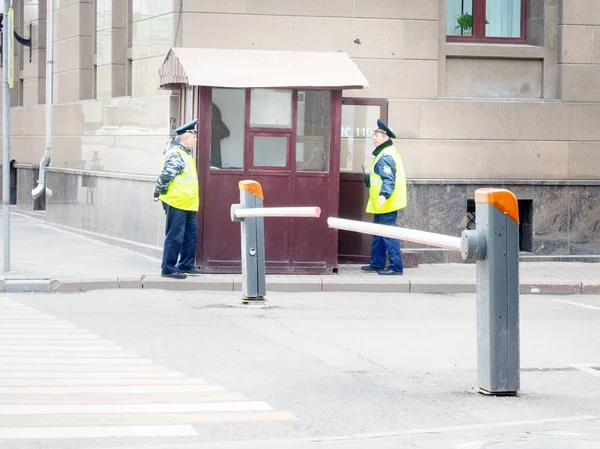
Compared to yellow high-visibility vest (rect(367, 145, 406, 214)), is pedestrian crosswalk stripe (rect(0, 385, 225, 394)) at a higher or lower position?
lower

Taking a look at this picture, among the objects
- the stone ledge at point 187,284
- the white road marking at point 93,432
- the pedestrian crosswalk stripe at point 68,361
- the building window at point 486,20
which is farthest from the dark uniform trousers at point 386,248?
the white road marking at point 93,432

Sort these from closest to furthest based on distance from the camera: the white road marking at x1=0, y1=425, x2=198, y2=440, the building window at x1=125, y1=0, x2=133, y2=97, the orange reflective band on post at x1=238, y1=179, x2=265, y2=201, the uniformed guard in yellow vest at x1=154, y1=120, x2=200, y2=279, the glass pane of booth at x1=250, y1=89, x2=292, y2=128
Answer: the white road marking at x1=0, y1=425, x2=198, y2=440 < the orange reflective band on post at x1=238, y1=179, x2=265, y2=201 < the uniformed guard in yellow vest at x1=154, y1=120, x2=200, y2=279 < the glass pane of booth at x1=250, y1=89, x2=292, y2=128 < the building window at x1=125, y1=0, x2=133, y2=97

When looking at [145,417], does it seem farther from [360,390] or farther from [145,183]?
[145,183]

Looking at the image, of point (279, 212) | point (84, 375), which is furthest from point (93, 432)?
point (279, 212)

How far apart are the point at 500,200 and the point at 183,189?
7417 millimetres

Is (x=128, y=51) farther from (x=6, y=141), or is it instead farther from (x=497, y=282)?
(x=497, y=282)

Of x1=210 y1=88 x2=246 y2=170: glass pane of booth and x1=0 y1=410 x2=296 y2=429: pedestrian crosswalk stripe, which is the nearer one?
x1=0 y1=410 x2=296 y2=429: pedestrian crosswalk stripe

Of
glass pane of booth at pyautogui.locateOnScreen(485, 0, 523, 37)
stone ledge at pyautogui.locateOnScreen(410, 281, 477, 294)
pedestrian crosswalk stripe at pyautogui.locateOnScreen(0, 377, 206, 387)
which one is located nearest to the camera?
pedestrian crosswalk stripe at pyautogui.locateOnScreen(0, 377, 206, 387)

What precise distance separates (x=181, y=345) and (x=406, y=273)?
649cm

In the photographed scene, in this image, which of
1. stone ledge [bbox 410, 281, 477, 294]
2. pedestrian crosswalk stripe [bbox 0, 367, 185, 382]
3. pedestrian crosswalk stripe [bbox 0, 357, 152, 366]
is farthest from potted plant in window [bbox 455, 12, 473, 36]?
pedestrian crosswalk stripe [bbox 0, 367, 185, 382]

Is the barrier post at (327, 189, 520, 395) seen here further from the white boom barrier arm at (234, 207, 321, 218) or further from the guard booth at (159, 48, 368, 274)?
the guard booth at (159, 48, 368, 274)

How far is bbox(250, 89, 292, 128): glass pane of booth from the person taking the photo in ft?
49.0

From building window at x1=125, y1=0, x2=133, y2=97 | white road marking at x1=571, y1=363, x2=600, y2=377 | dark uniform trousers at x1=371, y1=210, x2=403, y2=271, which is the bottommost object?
white road marking at x1=571, y1=363, x2=600, y2=377

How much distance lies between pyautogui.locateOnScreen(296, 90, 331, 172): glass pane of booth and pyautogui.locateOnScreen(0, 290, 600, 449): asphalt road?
2719mm
